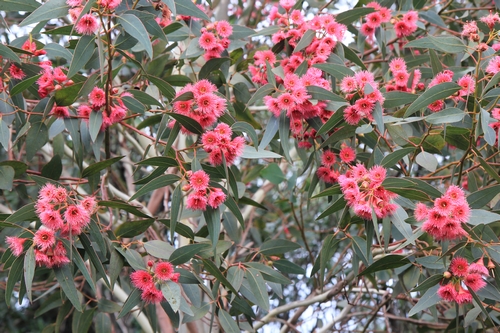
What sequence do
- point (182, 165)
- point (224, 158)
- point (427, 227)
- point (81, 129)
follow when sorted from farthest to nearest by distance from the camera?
point (81, 129), point (182, 165), point (224, 158), point (427, 227)

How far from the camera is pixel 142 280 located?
178 centimetres

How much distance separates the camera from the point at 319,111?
188 cm

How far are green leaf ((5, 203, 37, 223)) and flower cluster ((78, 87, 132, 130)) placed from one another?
34 cm

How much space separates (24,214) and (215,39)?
0.89 m

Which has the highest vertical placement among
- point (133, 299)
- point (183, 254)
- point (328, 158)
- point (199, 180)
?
point (199, 180)

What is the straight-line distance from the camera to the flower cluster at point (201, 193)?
1.63 meters

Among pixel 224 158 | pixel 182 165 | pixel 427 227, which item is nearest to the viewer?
pixel 427 227

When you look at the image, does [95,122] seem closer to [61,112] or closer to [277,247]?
[61,112]

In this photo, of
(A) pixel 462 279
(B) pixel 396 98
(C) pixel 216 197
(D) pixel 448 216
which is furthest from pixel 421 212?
(C) pixel 216 197

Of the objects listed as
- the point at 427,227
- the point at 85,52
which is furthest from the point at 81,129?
the point at 427,227

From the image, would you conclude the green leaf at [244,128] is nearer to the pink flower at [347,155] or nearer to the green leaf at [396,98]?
the pink flower at [347,155]

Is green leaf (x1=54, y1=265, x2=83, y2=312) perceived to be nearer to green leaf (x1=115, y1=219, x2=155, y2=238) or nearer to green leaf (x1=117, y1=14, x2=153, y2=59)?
green leaf (x1=115, y1=219, x2=155, y2=238)

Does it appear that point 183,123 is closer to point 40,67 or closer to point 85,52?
point 85,52

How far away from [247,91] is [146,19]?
78 cm
